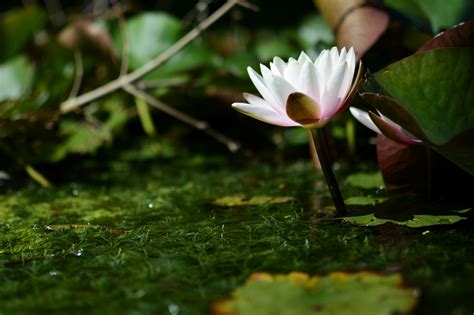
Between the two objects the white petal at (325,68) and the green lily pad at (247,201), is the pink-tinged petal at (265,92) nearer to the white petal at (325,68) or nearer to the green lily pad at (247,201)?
the white petal at (325,68)

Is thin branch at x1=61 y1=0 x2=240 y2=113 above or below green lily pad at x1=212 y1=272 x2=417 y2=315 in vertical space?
above

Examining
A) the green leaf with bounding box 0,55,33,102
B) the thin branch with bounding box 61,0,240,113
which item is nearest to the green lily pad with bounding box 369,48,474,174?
the thin branch with bounding box 61,0,240,113

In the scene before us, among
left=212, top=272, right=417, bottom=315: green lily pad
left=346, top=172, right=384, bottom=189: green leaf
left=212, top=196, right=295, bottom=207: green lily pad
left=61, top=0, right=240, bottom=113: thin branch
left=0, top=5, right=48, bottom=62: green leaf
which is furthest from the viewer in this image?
left=0, top=5, right=48, bottom=62: green leaf

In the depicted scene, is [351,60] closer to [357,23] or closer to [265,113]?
[265,113]

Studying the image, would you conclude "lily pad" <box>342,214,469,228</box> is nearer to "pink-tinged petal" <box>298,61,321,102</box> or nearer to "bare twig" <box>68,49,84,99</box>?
"pink-tinged petal" <box>298,61,321,102</box>

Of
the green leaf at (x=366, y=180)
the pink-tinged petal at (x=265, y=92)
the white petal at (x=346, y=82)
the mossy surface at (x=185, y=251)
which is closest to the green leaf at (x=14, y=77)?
the mossy surface at (x=185, y=251)

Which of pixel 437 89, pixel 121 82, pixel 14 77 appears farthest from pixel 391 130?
pixel 14 77
